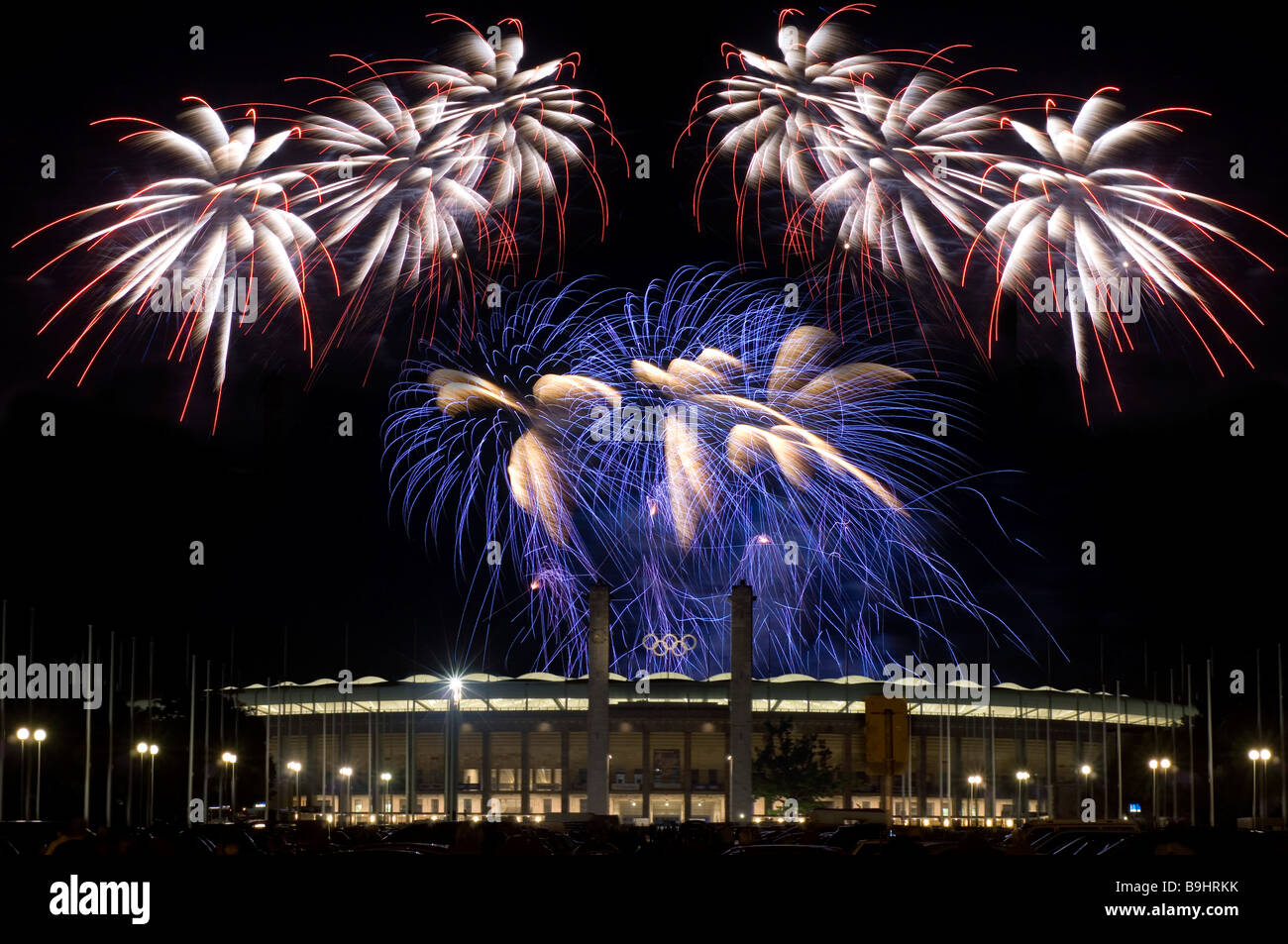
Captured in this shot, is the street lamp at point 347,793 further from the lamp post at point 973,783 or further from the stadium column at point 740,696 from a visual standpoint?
the lamp post at point 973,783

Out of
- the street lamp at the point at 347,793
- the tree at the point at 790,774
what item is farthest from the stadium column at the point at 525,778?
the tree at the point at 790,774

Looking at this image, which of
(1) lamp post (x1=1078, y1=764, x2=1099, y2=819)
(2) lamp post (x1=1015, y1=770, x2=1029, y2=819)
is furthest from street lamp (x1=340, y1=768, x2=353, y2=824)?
(1) lamp post (x1=1078, y1=764, x2=1099, y2=819)

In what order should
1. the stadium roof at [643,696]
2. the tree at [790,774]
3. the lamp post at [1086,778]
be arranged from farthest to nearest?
1. the stadium roof at [643,696]
2. the tree at [790,774]
3. the lamp post at [1086,778]

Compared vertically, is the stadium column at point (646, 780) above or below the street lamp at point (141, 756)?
below

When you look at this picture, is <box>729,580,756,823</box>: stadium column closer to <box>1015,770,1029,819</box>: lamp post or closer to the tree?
<box>1015,770,1029,819</box>: lamp post

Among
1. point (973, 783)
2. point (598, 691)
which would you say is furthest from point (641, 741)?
point (598, 691)
